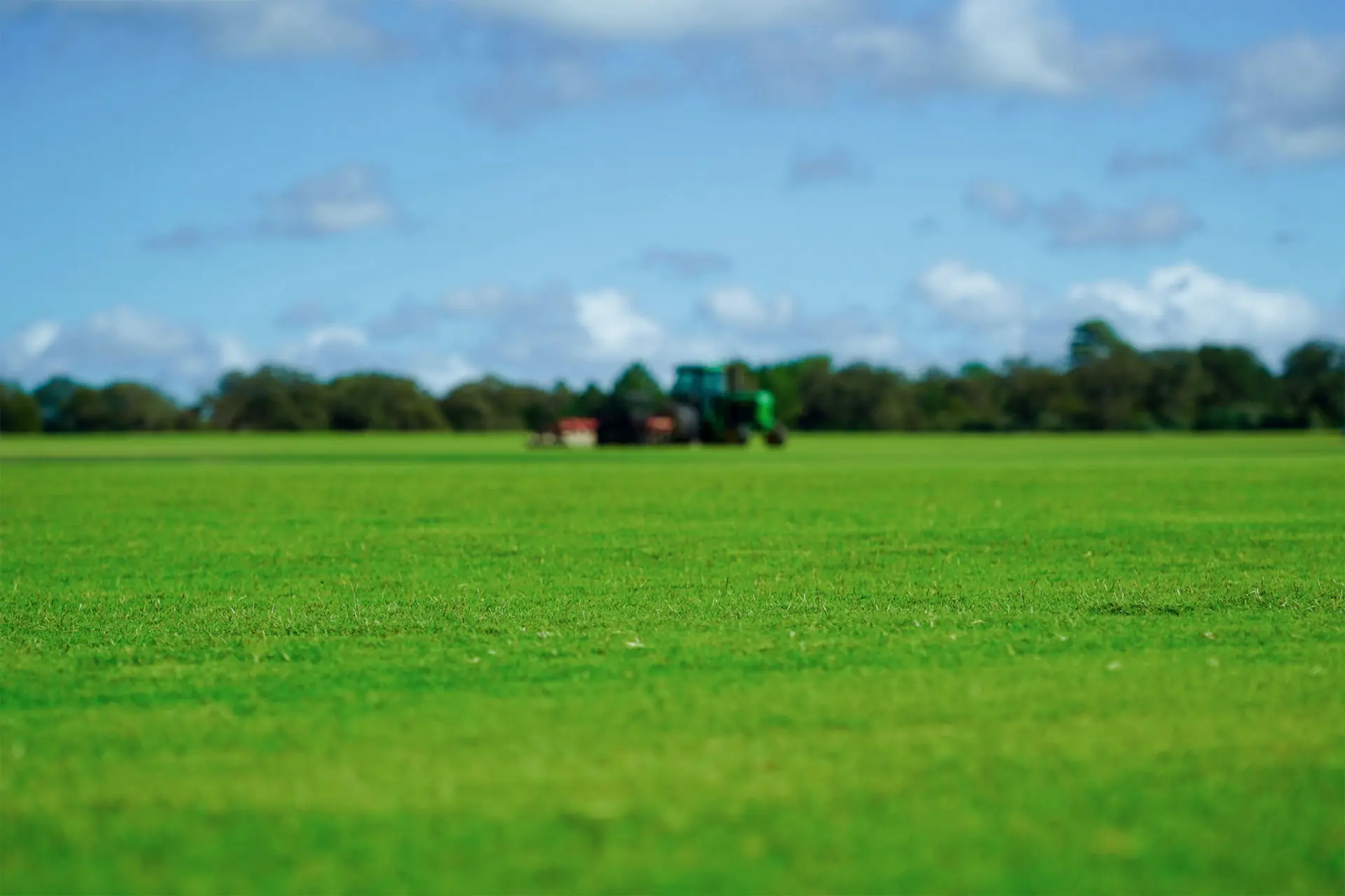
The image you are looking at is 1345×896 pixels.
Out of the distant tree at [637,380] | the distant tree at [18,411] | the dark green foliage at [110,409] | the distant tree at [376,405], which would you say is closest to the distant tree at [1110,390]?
the distant tree at [637,380]

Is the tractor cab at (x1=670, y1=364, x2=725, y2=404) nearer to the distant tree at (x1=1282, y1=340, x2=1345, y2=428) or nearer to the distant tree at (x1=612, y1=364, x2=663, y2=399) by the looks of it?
the distant tree at (x1=612, y1=364, x2=663, y2=399)

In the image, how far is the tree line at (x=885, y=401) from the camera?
394ft

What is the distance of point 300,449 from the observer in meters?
65.3

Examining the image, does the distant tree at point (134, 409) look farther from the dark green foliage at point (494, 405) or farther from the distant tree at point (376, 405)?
the dark green foliage at point (494, 405)

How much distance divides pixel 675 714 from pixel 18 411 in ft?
400

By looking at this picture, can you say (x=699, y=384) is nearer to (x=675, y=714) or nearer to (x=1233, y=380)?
(x=675, y=714)

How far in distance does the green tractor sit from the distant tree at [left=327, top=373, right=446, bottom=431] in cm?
6756

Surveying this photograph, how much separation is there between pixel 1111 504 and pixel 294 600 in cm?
1572

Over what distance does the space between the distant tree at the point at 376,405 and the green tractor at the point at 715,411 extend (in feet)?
222

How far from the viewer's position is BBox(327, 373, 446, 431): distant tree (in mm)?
128250

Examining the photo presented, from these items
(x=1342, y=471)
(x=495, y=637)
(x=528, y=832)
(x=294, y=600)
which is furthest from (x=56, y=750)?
(x=1342, y=471)

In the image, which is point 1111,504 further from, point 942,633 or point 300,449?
point 300,449

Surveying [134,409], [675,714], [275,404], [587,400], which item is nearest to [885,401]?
[587,400]

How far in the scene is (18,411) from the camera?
11819cm
